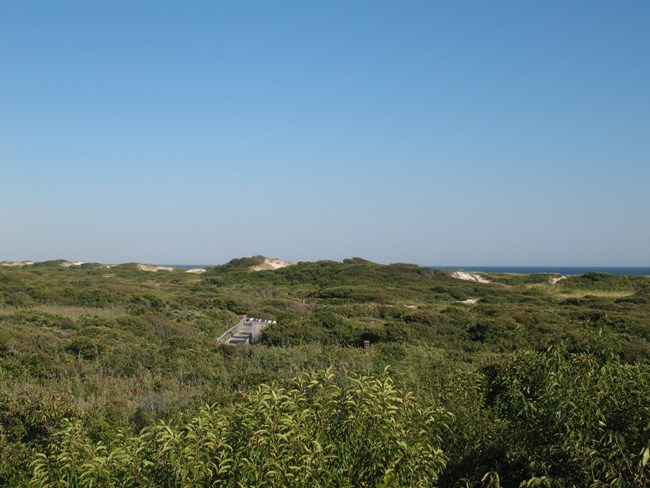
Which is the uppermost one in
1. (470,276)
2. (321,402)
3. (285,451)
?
(321,402)

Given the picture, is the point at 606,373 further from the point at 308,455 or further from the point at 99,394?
the point at 99,394

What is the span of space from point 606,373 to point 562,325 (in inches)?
745

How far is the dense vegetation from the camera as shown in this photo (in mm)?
4250

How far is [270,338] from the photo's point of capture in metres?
19.8

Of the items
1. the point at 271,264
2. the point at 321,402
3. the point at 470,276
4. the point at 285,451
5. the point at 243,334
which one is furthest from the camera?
the point at 271,264

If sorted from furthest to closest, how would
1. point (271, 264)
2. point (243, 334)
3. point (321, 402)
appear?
point (271, 264)
point (243, 334)
point (321, 402)

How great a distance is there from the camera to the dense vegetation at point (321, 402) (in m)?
4.25

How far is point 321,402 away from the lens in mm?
5031

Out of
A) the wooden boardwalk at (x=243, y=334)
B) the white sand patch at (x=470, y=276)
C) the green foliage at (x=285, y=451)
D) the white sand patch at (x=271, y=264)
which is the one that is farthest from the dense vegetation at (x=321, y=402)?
the white sand patch at (x=271, y=264)

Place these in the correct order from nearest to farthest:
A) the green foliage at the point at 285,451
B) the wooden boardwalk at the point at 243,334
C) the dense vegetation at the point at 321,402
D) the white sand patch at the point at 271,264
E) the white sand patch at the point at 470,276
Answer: the green foliage at the point at 285,451, the dense vegetation at the point at 321,402, the wooden boardwalk at the point at 243,334, the white sand patch at the point at 470,276, the white sand patch at the point at 271,264

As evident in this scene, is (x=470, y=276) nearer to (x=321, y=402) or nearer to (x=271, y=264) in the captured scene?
(x=271, y=264)

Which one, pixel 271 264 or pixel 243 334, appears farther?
pixel 271 264

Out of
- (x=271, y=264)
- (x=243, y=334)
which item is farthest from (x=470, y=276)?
(x=243, y=334)

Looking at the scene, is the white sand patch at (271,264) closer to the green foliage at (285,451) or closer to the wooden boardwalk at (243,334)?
the wooden boardwalk at (243,334)
